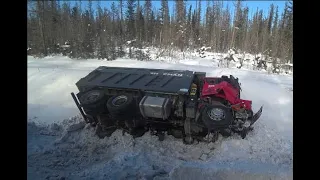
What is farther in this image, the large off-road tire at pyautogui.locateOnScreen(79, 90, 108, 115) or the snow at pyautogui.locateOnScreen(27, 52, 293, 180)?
the large off-road tire at pyautogui.locateOnScreen(79, 90, 108, 115)

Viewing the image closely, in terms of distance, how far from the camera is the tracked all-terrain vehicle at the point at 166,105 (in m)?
6.57

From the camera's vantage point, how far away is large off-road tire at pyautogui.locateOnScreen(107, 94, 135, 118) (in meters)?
6.73

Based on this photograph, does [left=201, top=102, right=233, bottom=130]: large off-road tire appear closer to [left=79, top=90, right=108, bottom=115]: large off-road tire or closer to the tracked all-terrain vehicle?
the tracked all-terrain vehicle

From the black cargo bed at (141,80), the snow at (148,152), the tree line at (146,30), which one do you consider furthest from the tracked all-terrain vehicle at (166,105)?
the tree line at (146,30)

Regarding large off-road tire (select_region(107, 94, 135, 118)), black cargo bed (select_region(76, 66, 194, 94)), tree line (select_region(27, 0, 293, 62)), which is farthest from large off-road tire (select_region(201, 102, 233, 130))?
tree line (select_region(27, 0, 293, 62))

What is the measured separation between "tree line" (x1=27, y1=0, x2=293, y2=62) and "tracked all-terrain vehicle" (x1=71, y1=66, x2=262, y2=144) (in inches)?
604

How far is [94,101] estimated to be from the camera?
702 centimetres

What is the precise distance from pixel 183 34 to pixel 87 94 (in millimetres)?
29532

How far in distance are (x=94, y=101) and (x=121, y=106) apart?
0.76 meters

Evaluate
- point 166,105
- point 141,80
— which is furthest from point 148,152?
point 141,80

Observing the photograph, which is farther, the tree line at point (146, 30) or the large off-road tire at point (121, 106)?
the tree line at point (146, 30)

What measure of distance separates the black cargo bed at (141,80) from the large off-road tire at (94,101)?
285 millimetres

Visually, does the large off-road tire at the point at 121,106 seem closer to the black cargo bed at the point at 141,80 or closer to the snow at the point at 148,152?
the black cargo bed at the point at 141,80
